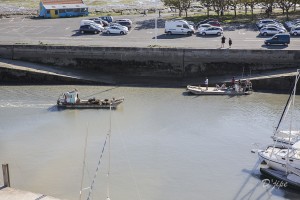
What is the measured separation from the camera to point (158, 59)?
165ft

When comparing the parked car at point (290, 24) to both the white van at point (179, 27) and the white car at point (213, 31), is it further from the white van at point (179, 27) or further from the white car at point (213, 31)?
the white van at point (179, 27)

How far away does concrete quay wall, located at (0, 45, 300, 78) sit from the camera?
4862 centimetres

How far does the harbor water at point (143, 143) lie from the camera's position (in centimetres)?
2866

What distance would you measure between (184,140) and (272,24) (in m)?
27.9

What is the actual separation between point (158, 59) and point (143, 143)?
17.5 meters

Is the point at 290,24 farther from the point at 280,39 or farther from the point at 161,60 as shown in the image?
the point at 161,60

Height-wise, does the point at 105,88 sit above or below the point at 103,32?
below

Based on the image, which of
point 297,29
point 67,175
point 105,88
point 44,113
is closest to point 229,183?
point 67,175

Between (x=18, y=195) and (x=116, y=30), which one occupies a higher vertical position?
(x=116, y=30)

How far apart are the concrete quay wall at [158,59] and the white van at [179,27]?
27.9 feet

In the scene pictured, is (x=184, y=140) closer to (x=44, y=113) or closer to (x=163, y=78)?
(x=44, y=113)

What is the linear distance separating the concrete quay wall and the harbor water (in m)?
4.33

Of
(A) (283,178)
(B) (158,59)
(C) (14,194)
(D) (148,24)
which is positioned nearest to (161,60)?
(B) (158,59)

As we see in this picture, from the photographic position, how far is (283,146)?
3225 cm
